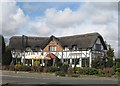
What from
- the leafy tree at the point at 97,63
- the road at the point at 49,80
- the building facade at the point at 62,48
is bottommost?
the road at the point at 49,80

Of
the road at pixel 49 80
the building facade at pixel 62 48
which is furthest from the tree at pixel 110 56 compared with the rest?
the road at pixel 49 80

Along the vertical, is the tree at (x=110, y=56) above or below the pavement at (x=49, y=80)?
above

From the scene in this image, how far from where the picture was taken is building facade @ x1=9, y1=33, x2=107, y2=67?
2349 inches

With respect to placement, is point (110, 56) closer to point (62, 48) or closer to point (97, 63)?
point (97, 63)

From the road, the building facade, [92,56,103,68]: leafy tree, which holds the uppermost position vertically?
→ the building facade

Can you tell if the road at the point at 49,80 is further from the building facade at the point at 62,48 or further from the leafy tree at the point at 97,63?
the building facade at the point at 62,48

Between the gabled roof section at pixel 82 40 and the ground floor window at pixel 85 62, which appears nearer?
the ground floor window at pixel 85 62

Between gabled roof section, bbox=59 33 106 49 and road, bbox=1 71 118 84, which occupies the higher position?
gabled roof section, bbox=59 33 106 49

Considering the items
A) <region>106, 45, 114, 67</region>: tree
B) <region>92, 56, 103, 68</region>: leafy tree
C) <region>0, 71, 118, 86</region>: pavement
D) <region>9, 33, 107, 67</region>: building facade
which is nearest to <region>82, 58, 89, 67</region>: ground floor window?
<region>9, 33, 107, 67</region>: building facade

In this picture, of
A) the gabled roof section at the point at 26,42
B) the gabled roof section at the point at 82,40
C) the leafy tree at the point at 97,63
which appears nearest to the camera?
Result: the leafy tree at the point at 97,63

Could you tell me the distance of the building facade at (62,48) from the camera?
59.7 metres

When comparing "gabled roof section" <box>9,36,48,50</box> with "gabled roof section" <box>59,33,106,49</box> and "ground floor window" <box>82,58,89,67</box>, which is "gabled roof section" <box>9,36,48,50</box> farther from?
"ground floor window" <box>82,58,89,67</box>

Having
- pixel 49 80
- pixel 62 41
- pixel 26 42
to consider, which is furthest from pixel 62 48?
pixel 49 80

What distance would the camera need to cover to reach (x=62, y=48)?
64.1m
